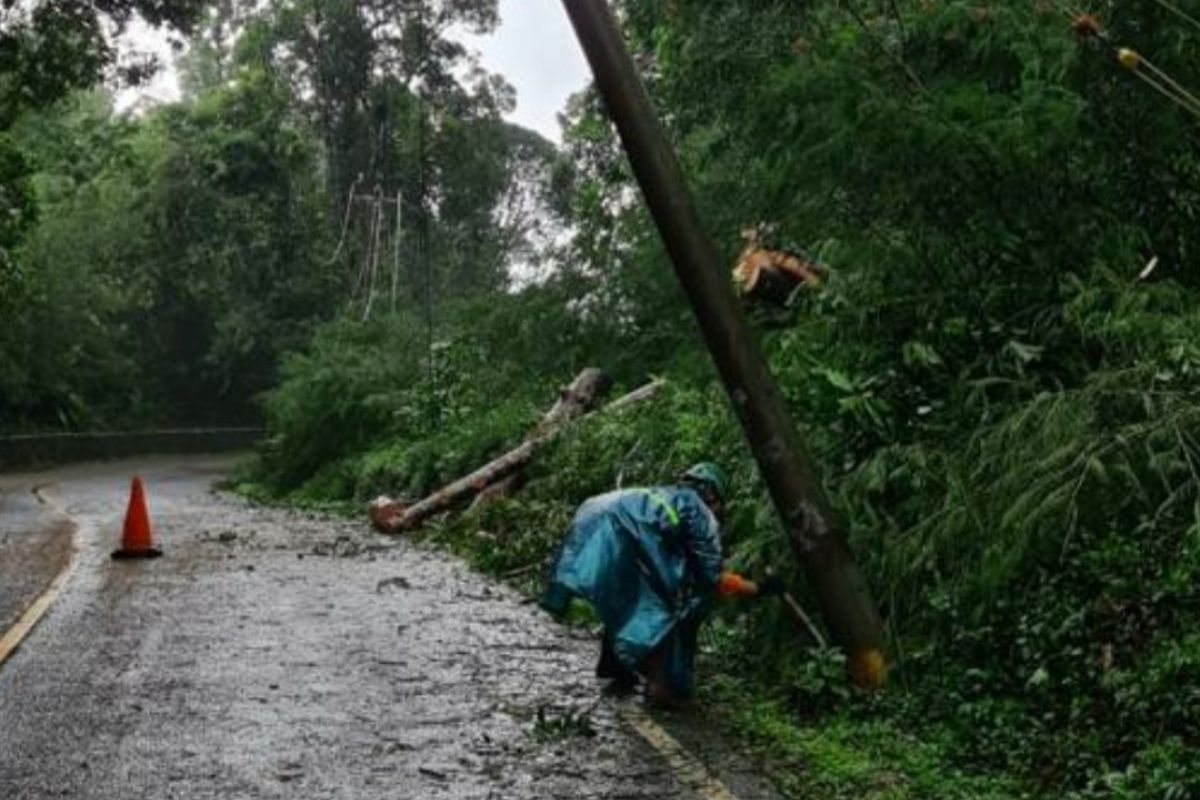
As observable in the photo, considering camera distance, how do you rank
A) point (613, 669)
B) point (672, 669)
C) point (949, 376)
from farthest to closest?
point (949, 376)
point (613, 669)
point (672, 669)

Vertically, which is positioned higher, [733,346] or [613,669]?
[733,346]

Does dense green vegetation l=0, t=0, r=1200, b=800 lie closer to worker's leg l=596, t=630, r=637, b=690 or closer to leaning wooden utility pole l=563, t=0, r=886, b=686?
leaning wooden utility pole l=563, t=0, r=886, b=686

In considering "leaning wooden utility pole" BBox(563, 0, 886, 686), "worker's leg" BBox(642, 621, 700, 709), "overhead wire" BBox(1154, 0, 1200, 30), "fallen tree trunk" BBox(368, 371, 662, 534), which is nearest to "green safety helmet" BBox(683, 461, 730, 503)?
"leaning wooden utility pole" BBox(563, 0, 886, 686)

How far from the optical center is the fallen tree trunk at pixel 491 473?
18281 millimetres

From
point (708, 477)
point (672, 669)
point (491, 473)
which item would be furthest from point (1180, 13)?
point (491, 473)

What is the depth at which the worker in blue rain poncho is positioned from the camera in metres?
8.11


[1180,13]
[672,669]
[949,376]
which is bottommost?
[672,669]

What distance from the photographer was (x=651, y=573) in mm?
8211

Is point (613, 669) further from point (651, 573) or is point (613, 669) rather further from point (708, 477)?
point (708, 477)

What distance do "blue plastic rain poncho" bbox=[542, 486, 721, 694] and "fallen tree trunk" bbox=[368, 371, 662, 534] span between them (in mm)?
9567

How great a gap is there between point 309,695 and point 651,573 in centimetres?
219

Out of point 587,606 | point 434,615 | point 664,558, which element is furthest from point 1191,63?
point 434,615

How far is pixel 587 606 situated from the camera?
38.1 feet

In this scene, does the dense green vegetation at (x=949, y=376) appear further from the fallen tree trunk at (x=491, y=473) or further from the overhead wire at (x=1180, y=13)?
the fallen tree trunk at (x=491, y=473)
